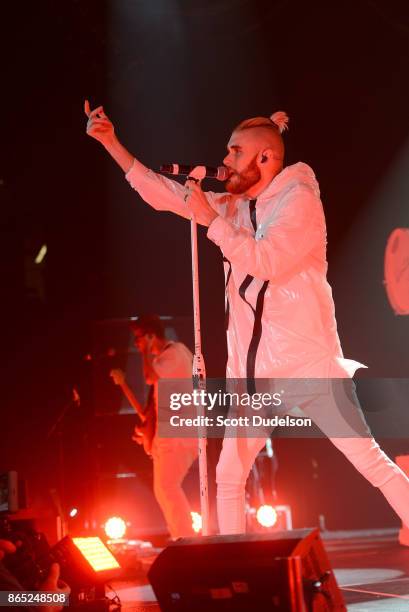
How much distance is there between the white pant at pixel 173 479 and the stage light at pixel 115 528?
0.61 meters

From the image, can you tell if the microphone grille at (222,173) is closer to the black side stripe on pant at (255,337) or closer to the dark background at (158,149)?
the black side stripe on pant at (255,337)

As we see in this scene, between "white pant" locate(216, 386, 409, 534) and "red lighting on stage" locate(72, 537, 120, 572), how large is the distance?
0.63m

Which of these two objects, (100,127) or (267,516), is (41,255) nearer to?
(267,516)

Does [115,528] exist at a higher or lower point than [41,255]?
lower

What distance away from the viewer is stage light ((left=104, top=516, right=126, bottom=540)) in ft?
21.7

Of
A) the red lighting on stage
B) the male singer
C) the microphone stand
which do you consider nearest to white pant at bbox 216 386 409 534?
the male singer

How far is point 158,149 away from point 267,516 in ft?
11.5

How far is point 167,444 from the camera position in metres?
6.21

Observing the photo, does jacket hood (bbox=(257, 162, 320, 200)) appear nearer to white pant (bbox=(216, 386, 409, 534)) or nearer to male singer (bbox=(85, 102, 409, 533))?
male singer (bbox=(85, 102, 409, 533))

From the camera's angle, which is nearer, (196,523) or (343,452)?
(343,452)

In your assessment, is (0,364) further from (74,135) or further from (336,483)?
(336,483)

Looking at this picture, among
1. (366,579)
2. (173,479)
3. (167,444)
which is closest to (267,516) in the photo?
(173,479)

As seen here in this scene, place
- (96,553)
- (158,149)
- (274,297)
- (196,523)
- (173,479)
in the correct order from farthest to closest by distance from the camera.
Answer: (158,149) < (196,523) < (173,479) < (96,553) < (274,297)

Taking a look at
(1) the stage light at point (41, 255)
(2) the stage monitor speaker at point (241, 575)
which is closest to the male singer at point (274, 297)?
(2) the stage monitor speaker at point (241, 575)
